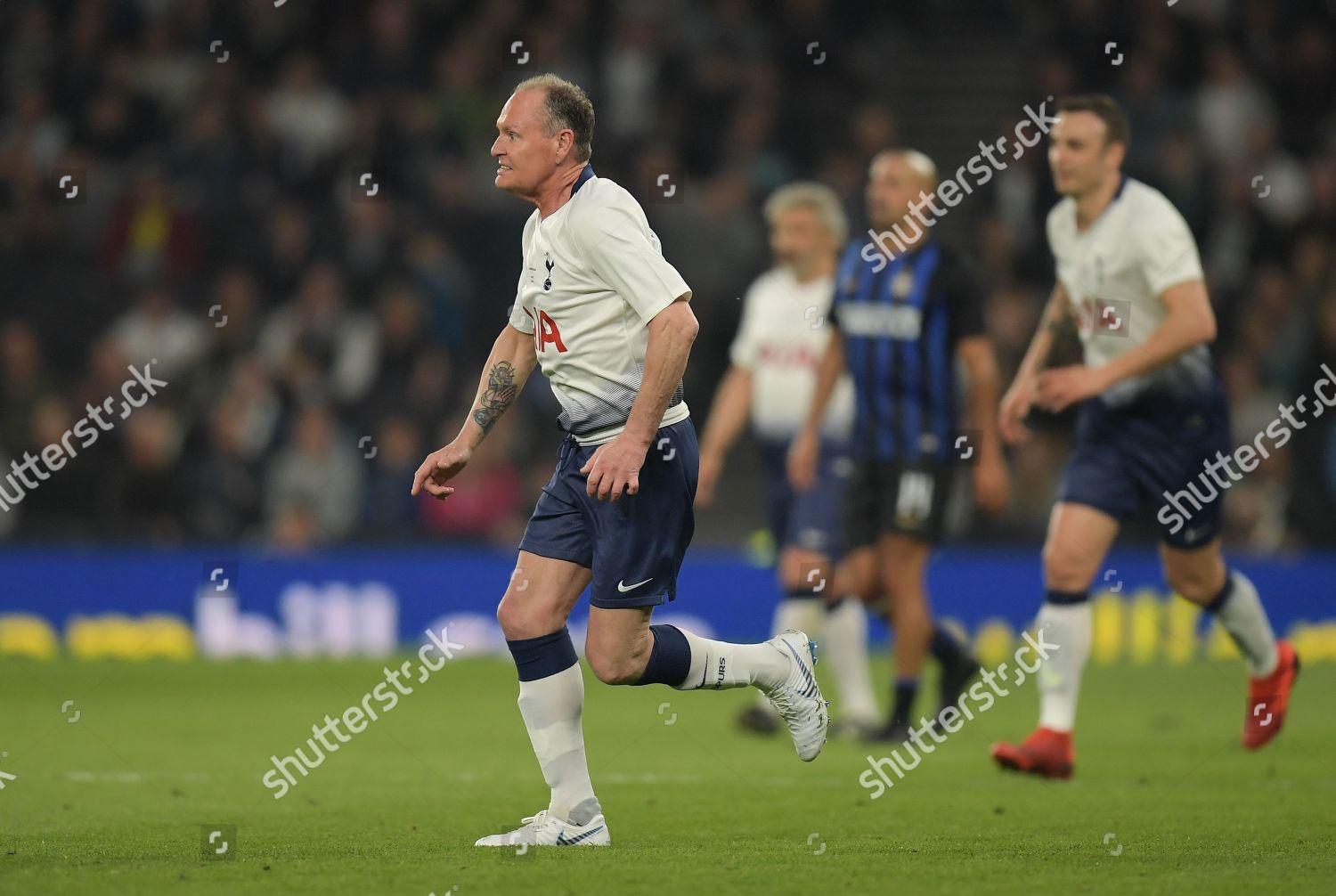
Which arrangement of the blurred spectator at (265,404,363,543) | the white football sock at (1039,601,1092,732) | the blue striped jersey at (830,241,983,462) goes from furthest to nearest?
the blurred spectator at (265,404,363,543), the blue striped jersey at (830,241,983,462), the white football sock at (1039,601,1092,732)

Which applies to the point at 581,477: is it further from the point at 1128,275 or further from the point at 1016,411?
the point at 1128,275

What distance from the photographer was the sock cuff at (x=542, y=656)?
5.57m

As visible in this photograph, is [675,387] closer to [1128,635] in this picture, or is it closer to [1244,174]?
[1128,635]

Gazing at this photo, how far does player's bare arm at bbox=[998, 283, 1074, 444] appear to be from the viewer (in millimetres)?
7480

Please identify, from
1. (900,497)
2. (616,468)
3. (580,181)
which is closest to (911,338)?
(900,497)

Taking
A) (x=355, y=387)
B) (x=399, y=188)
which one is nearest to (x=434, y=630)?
(x=355, y=387)

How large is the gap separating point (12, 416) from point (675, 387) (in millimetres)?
9978

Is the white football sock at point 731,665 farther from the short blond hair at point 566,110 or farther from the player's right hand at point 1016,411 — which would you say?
the player's right hand at point 1016,411

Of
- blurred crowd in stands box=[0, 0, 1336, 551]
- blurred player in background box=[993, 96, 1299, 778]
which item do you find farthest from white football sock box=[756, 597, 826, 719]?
blurred crowd in stands box=[0, 0, 1336, 551]

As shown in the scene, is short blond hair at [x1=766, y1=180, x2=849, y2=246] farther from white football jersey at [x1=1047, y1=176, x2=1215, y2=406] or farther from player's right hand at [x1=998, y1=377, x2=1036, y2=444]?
player's right hand at [x1=998, y1=377, x2=1036, y2=444]

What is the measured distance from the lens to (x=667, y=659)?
562cm

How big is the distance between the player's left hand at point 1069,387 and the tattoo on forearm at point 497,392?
92.0 inches

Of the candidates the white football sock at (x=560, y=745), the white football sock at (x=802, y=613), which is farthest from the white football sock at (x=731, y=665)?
the white football sock at (x=802, y=613)

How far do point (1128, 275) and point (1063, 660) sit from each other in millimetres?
1572
